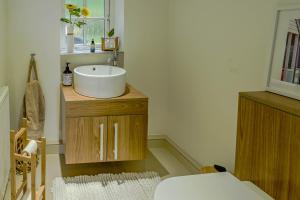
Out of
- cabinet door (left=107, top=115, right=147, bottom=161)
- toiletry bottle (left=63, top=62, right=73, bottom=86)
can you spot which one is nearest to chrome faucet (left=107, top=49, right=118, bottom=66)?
toiletry bottle (left=63, top=62, right=73, bottom=86)

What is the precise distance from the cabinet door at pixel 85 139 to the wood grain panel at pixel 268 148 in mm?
1238

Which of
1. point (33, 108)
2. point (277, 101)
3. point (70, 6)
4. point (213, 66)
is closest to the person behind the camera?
point (277, 101)

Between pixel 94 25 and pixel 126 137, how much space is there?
4.37ft

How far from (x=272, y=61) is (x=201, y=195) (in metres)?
0.77

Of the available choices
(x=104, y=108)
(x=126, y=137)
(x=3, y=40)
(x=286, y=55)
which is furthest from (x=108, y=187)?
(x=286, y=55)

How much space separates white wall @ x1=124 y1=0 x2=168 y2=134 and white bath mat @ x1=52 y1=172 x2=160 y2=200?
0.84 metres

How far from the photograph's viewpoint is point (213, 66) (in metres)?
2.76

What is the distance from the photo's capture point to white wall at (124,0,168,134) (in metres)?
Result: 3.53

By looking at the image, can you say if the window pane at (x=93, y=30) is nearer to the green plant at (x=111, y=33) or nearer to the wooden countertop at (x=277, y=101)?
the green plant at (x=111, y=33)

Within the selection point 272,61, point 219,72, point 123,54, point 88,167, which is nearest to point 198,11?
point 219,72

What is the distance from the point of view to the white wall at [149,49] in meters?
3.53

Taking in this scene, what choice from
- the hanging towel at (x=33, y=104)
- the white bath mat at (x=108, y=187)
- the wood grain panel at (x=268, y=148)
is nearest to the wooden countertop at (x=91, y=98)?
the hanging towel at (x=33, y=104)

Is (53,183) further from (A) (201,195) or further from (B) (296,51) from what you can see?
(B) (296,51)

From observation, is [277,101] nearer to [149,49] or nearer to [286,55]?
[286,55]
